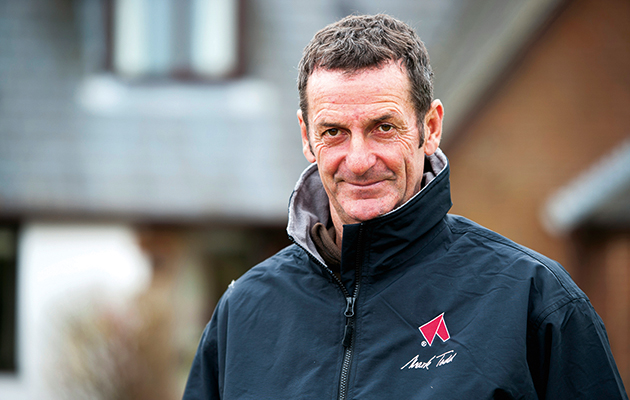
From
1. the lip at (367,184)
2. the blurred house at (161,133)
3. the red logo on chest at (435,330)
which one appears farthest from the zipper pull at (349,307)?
the blurred house at (161,133)

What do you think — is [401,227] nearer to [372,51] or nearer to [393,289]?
[393,289]

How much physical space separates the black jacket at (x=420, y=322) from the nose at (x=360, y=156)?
0.45 feet

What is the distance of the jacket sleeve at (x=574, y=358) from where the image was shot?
1.37 m

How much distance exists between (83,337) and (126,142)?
231 cm

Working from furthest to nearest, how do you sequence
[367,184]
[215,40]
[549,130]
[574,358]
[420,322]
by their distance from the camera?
[549,130]
[215,40]
[367,184]
[420,322]
[574,358]

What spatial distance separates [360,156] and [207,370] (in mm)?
816

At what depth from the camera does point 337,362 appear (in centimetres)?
150

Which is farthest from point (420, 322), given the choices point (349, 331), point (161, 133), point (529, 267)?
point (161, 133)

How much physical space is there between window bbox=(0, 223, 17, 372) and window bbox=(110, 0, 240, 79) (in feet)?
7.51

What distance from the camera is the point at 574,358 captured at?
1.37 m

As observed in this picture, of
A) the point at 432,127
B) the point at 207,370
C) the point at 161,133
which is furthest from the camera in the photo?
the point at 161,133

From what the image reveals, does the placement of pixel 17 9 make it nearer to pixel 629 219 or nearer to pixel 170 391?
pixel 170 391

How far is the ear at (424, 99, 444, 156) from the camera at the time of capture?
1651 millimetres

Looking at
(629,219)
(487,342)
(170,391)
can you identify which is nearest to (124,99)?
(170,391)
